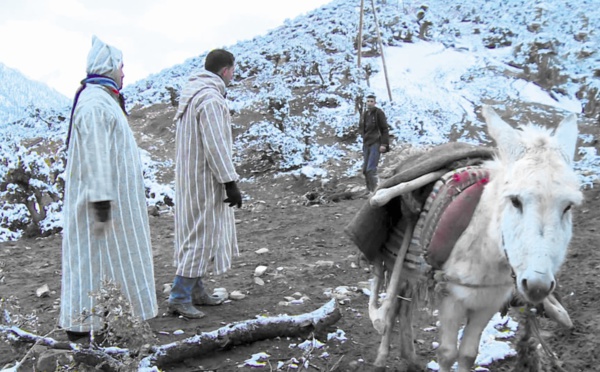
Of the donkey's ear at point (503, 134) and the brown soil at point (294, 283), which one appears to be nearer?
the donkey's ear at point (503, 134)

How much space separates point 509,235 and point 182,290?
7.63ft

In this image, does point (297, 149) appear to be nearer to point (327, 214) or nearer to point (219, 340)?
point (327, 214)

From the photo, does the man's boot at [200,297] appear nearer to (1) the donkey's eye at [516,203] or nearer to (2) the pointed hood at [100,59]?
(2) the pointed hood at [100,59]

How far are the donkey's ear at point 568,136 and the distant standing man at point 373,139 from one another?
593 centimetres

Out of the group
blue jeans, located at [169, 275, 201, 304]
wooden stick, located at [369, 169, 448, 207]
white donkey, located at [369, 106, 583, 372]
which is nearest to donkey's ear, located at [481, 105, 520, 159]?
white donkey, located at [369, 106, 583, 372]

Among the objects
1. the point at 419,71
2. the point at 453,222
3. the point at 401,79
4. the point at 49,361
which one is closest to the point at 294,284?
the point at 49,361

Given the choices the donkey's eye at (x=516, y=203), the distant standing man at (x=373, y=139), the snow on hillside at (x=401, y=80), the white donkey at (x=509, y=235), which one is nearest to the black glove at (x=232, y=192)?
the white donkey at (x=509, y=235)

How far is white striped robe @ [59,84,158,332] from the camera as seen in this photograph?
101 inches

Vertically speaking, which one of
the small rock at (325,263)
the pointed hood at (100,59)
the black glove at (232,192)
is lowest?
the small rock at (325,263)

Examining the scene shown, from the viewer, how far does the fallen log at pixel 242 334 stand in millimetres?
2609

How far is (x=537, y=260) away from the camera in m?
1.58

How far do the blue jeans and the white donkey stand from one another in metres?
1.39

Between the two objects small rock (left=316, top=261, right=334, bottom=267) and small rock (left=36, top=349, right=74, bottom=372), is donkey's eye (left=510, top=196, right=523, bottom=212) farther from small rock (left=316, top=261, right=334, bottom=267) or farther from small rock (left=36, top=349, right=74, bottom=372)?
small rock (left=316, top=261, right=334, bottom=267)

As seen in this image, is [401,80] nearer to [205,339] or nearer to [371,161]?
[371,161]
